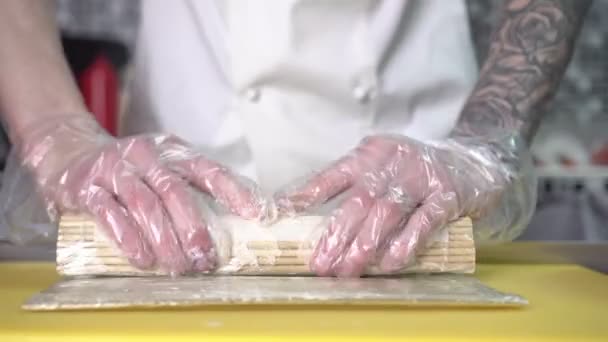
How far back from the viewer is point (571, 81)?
1.40 meters

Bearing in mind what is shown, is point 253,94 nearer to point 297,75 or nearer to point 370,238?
point 297,75

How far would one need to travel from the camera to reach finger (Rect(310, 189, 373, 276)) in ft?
2.09

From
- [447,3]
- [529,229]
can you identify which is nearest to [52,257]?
[447,3]

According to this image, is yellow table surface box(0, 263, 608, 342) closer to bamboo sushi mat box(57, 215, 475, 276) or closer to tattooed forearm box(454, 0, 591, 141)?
bamboo sushi mat box(57, 215, 475, 276)

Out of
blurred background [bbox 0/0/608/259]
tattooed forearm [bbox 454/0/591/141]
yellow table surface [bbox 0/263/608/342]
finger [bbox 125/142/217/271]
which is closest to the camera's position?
yellow table surface [bbox 0/263/608/342]

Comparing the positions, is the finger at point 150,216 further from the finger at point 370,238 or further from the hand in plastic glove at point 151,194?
the finger at point 370,238

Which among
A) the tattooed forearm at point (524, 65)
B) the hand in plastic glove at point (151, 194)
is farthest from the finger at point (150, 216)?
the tattooed forearm at point (524, 65)

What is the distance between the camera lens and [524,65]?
0.97m

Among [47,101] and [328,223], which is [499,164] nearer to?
[328,223]

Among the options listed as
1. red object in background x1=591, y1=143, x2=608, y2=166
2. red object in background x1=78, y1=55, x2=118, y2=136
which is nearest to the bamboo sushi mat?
red object in background x1=78, y1=55, x2=118, y2=136

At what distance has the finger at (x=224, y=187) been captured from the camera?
0.66m

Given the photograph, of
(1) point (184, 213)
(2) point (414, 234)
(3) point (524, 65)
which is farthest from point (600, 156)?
(1) point (184, 213)

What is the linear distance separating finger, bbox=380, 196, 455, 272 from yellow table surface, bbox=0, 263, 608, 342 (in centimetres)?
10

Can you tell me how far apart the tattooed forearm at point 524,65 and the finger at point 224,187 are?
0.34 m
